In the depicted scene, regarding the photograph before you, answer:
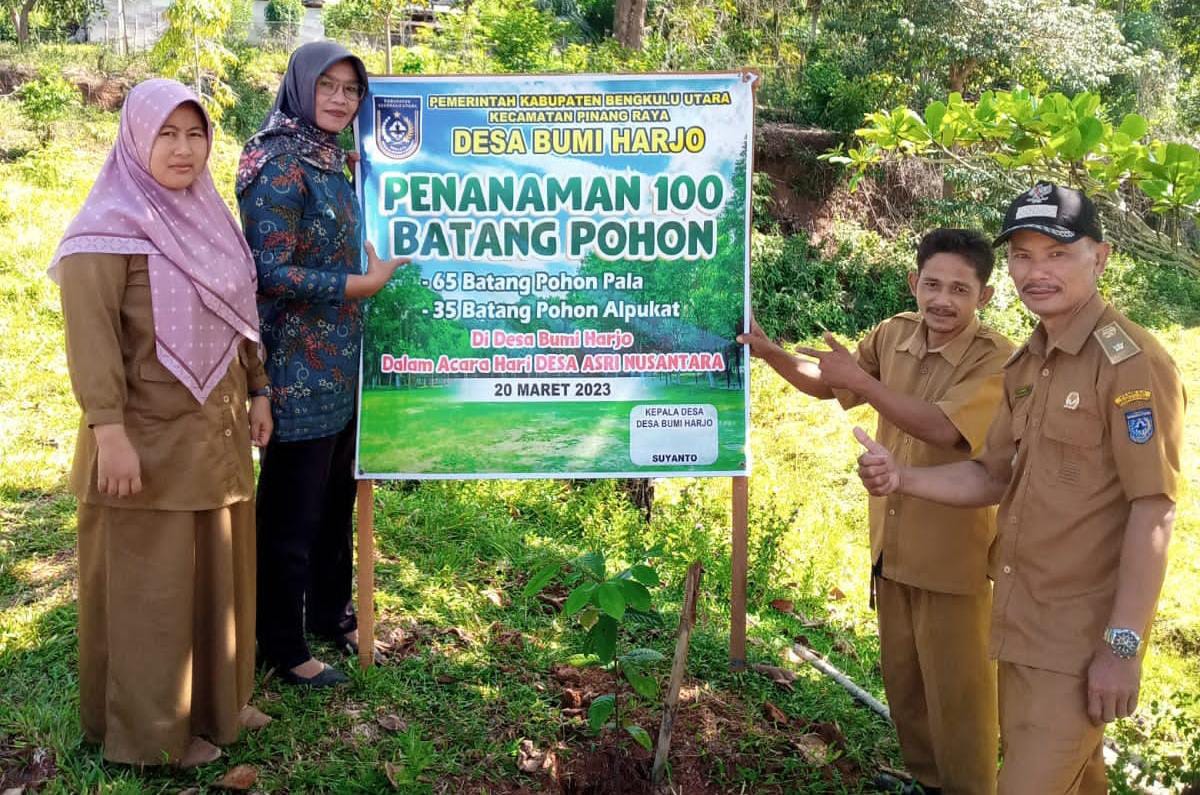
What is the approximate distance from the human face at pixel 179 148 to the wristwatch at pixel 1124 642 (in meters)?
2.45

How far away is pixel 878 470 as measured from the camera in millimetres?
2406

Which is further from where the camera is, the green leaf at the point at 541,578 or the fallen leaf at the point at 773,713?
the fallen leaf at the point at 773,713

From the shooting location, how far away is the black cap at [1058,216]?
2127 millimetres

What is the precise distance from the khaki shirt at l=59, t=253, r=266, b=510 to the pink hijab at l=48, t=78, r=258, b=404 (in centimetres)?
4

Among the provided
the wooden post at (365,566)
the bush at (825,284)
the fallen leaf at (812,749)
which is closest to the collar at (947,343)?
the fallen leaf at (812,749)

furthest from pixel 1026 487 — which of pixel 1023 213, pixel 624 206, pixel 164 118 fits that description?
pixel 164 118

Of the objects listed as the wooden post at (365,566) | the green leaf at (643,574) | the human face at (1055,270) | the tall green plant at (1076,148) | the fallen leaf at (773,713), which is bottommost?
the fallen leaf at (773,713)

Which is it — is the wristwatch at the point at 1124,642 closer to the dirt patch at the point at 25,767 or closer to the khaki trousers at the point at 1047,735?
the khaki trousers at the point at 1047,735

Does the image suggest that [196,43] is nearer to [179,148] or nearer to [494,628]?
[494,628]

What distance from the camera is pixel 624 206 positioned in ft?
10.6

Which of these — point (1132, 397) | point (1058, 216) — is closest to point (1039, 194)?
point (1058, 216)

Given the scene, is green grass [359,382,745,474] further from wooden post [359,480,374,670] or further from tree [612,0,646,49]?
tree [612,0,646,49]

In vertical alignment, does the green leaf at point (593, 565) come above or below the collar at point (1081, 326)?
below

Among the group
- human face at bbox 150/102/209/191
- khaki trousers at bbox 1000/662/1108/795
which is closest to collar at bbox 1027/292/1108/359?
khaki trousers at bbox 1000/662/1108/795
